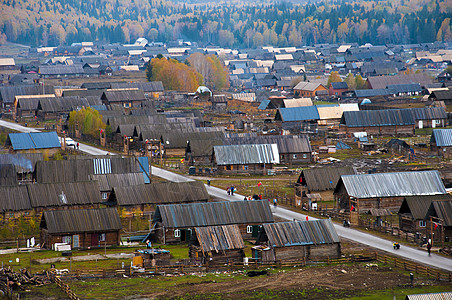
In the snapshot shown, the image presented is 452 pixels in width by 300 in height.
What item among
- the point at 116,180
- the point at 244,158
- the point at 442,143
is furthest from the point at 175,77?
the point at 116,180

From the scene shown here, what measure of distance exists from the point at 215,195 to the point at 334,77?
100 meters

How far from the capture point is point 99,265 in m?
48.2

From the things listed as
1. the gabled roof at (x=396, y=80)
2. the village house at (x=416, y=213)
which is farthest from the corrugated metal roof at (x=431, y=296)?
the gabled roof at (x=396, y=80)

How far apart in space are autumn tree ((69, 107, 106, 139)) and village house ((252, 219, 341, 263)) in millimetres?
53900

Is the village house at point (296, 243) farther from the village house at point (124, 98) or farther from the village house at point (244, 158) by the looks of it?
the village house at point (124, 98)

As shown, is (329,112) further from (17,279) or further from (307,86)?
(17,279)

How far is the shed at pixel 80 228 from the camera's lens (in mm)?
53094

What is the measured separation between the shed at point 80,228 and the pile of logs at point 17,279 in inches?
320

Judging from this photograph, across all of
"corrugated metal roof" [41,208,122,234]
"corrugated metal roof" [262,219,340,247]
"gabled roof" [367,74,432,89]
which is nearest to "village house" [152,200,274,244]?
"corrugated metal roof" [41,208,122,234]

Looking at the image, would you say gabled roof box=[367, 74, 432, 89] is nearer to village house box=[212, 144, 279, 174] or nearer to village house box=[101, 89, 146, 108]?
village house box=[101, 89, 146, 108]

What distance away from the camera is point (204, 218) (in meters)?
54.8

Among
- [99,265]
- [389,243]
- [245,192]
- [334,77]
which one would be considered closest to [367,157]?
[245,192]

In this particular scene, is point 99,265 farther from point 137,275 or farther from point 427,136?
point 427,136

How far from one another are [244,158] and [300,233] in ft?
102
